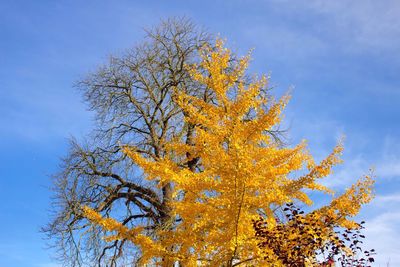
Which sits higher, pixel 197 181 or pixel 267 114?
pixel 267 114

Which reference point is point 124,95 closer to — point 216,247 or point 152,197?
point 152,197

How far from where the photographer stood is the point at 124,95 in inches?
703

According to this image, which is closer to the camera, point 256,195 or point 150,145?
point 256,195

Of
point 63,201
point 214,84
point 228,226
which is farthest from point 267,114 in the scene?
point 63,201

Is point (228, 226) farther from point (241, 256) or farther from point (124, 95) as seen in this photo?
point (124, 95)

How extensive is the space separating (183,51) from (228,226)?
1070 cm

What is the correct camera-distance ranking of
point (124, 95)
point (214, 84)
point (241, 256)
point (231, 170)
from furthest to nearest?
point (124, 95), point (214, 84), point (241, 256), point (231, 170)

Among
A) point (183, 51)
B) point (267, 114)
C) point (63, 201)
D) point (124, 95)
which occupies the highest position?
point (183, 51)

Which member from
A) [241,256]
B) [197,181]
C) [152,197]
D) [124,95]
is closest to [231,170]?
[197,181]

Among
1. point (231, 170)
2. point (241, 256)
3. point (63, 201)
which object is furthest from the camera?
point (63, 201)

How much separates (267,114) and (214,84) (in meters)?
1.28

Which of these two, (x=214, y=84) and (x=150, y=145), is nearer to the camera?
(x=214, y=84)

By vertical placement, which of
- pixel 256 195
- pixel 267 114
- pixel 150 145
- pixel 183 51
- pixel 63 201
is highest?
pixel 183 51

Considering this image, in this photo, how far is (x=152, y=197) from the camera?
16547mm
